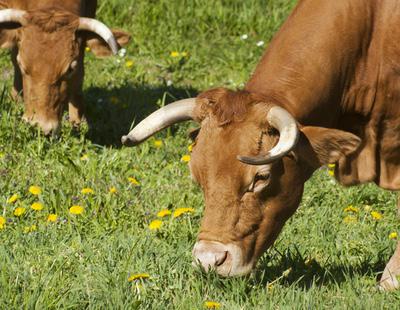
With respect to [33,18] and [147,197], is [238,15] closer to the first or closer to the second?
[33,18]

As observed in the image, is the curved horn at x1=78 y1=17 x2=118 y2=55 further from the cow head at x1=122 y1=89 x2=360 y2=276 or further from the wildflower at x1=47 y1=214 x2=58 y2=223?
the cow head at x1=122 y1=89 x2=360 y2=276

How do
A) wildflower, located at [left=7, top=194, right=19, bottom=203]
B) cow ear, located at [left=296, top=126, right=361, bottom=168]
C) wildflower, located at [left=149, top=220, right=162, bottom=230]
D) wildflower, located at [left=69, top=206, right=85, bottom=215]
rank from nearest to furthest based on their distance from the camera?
1. cow ear, located at [left=296, top=126, right=361, bottom=168]
2. wildflower, located at [left=149, top=220, right=162, bottom=230]
3. wildflower, located at [left=69, top=206, right=85, bottom=215]
4. wildflower, located at [left=7, top=194, right=19, bottom=203]

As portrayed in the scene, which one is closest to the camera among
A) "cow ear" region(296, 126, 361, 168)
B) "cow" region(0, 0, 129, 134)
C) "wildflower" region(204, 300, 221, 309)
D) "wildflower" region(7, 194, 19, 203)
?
"wildflower" region(204, 300, 221, 309)

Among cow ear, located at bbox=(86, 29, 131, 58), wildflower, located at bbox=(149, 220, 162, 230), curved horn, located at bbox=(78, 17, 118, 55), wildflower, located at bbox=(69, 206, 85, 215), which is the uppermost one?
wildflower, located at bbox=(149, 220, 162, 230)

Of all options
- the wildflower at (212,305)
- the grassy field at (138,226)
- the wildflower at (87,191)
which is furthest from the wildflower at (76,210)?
the wildflower at (212,305)

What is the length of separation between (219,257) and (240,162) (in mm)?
472

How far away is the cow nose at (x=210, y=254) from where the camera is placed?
509 cm

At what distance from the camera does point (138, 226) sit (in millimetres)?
6426

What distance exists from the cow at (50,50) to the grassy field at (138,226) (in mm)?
242

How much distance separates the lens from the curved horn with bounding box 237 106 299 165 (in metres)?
4.75

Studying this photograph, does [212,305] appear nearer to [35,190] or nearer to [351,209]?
[35,190]

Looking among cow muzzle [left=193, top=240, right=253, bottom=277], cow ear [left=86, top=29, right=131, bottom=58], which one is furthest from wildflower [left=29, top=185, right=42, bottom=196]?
cow ear [left=86, top=29, right=131, bottom=58]

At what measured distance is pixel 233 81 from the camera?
1027 cm

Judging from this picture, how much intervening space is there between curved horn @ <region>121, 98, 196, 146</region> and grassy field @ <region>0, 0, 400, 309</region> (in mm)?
629
